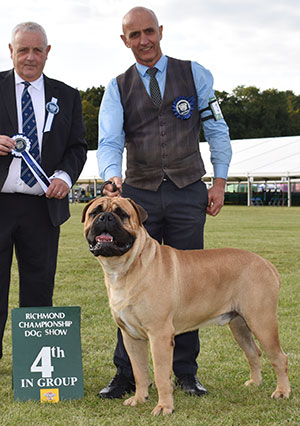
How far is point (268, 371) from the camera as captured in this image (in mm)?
4414

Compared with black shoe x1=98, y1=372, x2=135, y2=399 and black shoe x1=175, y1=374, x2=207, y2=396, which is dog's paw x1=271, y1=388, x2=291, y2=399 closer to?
black shoe x1=175, y1=374, x2=207, y2=396

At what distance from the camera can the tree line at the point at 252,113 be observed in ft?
216

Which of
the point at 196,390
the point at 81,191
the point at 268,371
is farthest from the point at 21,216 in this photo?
the point at 81,191

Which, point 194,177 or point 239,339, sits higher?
point 194,177

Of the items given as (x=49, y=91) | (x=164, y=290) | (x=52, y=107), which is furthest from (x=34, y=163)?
(x=164, y=290)

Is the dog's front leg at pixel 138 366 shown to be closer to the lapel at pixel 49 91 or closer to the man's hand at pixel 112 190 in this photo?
the man's hand at pixel 112 190

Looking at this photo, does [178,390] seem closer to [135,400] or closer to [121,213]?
[135,400]

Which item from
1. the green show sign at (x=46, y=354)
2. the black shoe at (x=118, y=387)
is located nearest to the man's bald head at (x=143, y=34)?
the green show sign at (x=46, y=354)

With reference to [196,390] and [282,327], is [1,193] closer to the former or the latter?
[196,390]

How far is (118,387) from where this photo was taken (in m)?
3.98

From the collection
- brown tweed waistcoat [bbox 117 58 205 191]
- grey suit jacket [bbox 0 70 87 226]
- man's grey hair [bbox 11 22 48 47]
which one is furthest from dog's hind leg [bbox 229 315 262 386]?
man's grey hair [bbox 11 22 48 47]

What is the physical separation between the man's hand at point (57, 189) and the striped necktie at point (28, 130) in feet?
0.46

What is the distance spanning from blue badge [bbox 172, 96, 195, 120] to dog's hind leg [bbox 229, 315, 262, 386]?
5.20ft

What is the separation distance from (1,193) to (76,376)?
143 cm
